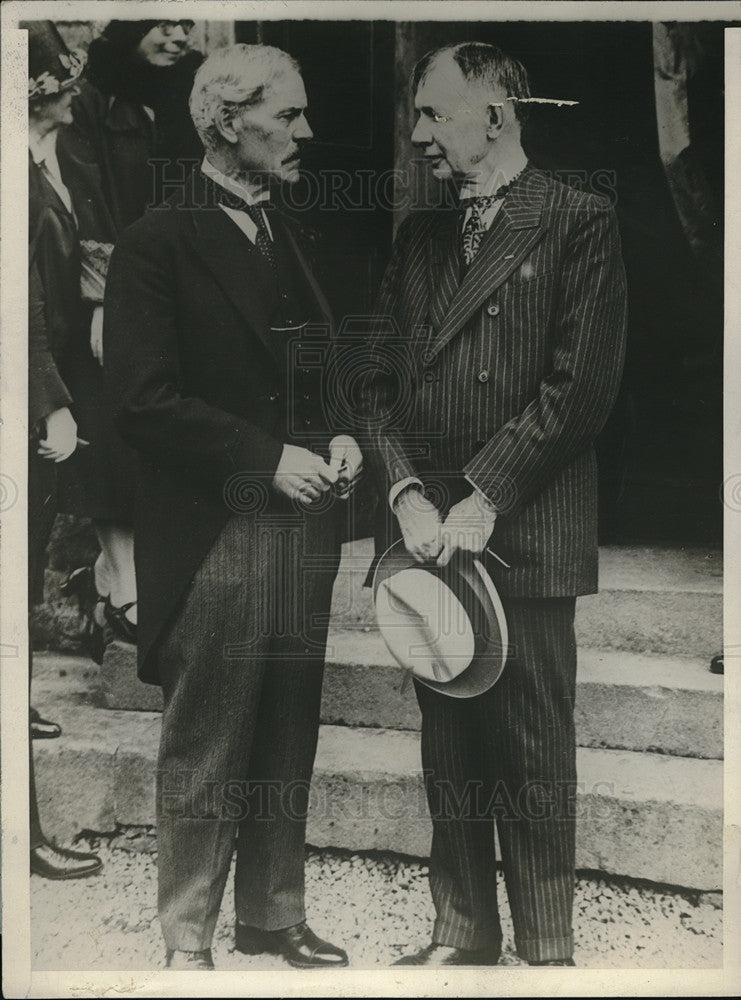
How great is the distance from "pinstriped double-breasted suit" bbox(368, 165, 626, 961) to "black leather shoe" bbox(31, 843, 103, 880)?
1.02 m

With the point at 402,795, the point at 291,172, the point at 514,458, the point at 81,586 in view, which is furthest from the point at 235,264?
the point at 402,795

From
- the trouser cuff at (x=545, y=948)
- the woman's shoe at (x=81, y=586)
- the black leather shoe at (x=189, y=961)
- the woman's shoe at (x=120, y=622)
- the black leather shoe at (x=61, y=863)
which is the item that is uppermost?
the woman's shoe at (x=81, y=586)

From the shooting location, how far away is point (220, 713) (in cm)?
271

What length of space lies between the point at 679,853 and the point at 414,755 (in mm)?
833

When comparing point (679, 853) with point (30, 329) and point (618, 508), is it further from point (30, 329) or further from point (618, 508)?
point (30, 329)

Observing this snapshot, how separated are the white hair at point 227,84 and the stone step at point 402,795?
175 cm

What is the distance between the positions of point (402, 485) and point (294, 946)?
1394mm

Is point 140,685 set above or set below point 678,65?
below

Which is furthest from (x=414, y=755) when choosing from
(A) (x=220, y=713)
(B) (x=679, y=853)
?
(B) (x=679, y=853)

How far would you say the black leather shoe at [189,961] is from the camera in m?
2.77

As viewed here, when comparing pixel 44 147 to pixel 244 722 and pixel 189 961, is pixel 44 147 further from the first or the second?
pixel 189 961

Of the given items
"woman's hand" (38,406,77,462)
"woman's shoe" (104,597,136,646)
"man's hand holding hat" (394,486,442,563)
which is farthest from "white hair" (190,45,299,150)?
"woman's shoe" (104,597,136,646)

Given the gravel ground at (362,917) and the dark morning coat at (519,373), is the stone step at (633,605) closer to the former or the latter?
the dark morning coat at (519,373)

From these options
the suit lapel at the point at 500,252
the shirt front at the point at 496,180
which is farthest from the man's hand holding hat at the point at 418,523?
the shirt front at the point at 496,180
